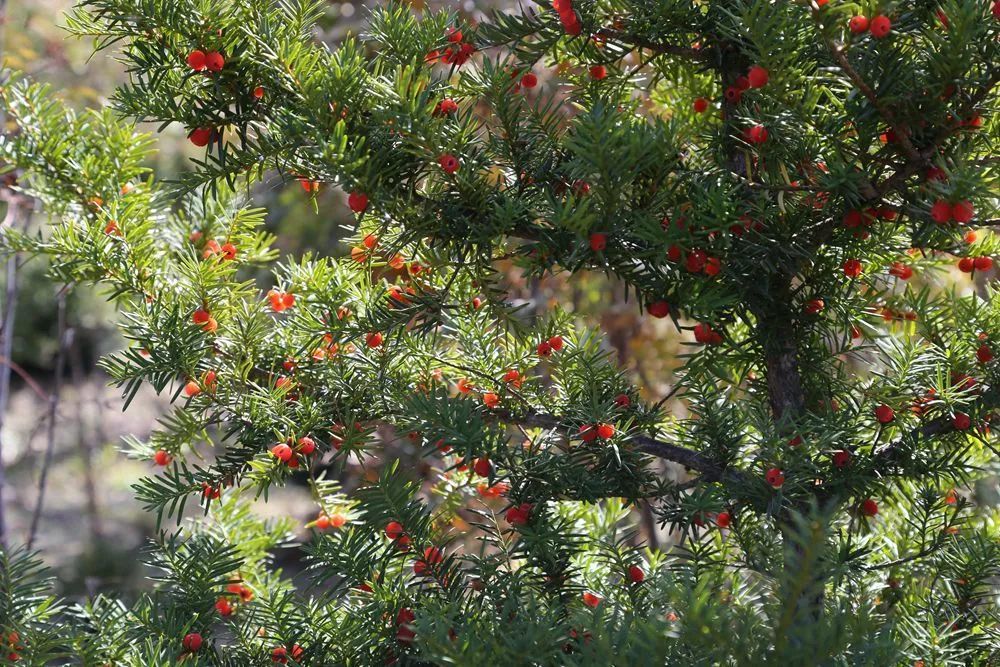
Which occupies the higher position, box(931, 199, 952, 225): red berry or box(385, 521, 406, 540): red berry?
box(931, 199, 952, 225): red berry

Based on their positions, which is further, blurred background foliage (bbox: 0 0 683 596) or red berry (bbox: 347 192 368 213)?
blurred background foliage (bbox: 0 0 683 596)

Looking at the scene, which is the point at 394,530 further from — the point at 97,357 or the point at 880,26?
the point at 97,357

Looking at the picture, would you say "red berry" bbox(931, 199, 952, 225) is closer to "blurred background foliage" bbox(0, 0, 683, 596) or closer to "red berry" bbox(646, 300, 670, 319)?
"red berry" bbox(646, 300, 670, 319)

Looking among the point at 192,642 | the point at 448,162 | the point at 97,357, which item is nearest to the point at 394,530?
the point at 192,642

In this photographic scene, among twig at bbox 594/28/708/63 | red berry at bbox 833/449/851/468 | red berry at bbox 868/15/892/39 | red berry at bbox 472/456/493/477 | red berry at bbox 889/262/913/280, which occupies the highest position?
twig at bbox 594/28/708/63

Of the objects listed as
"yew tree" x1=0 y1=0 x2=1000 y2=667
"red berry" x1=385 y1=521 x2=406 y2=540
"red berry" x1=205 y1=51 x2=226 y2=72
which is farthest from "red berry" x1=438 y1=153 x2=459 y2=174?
"red berry" x1=385 y1=521 x2=406 y2=540

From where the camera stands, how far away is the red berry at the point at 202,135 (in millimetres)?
734

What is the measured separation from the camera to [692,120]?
0.92 meters

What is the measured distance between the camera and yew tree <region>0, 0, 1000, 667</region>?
0.69 metres

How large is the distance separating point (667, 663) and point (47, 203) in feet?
2.68

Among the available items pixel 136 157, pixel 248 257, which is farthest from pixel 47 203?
pixel 248 257

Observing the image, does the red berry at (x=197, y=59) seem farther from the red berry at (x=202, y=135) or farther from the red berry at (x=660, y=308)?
the red berry at (x=660, y=308)

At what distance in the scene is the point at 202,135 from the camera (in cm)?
73

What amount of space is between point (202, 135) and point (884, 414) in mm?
654
